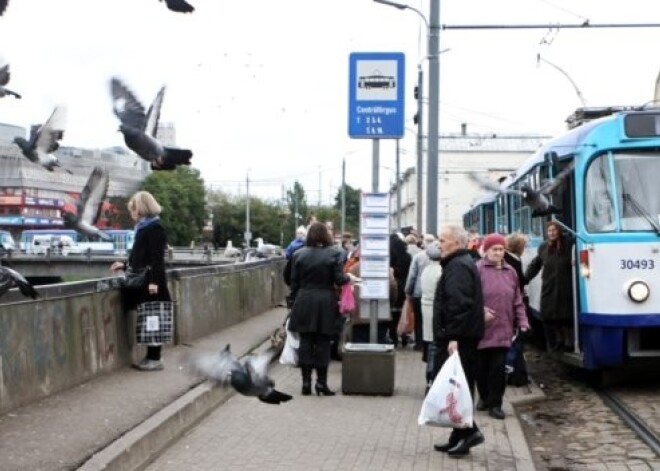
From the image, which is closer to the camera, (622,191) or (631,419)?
(631,419)

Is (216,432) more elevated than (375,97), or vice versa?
(375,97)

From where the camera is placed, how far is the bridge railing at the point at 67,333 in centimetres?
786

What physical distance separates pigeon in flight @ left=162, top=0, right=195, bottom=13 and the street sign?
8.69 m

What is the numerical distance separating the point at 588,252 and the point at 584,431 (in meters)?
2.14

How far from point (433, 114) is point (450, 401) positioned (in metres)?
10.2

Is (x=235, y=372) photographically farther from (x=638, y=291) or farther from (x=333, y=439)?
(x=638, y=291)

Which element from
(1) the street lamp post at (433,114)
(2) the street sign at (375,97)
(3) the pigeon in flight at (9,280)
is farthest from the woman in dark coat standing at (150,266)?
(1) the street lamp post at (433,114)

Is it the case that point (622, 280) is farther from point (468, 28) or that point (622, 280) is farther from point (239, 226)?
point (468, 28)

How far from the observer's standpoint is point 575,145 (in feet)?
36.5

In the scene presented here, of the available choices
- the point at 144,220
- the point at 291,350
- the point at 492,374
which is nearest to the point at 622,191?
the point at 492,374

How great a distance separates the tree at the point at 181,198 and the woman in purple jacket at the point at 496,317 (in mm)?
5510

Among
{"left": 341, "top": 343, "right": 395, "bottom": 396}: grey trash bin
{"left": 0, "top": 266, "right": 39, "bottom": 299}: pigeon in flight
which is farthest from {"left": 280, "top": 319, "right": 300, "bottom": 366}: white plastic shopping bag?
{"left": 0, "top": 266, "right": 39, "bottom": 299}: pigeon in flight

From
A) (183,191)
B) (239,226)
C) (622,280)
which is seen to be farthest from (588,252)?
(183,191)

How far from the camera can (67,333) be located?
9.07 meters
